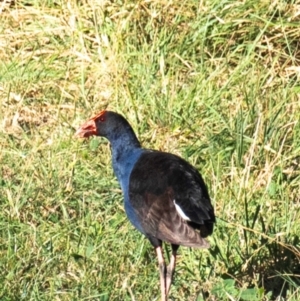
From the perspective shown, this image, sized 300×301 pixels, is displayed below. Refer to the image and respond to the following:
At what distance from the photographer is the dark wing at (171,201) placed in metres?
4.51

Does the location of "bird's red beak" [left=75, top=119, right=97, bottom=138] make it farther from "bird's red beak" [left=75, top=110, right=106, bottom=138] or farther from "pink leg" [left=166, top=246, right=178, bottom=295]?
"pink leg" [left=166, top=246, right=178, bottom=295]

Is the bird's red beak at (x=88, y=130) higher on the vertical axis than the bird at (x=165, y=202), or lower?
lower

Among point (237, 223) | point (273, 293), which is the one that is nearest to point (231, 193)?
point (237, 223)

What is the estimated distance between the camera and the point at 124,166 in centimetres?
512

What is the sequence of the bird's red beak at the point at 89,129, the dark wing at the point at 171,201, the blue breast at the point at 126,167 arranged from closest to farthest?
the dark wing at the point at 171,201, the blue breast at the point at 126,167, the bird's red beak at the point at 89,129

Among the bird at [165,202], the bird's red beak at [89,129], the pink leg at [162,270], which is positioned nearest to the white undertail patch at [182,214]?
the bird at [165,202]

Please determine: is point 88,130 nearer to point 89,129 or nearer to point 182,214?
point 89,129

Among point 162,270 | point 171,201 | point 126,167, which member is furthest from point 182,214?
point 126,167

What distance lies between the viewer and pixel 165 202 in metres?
4.62

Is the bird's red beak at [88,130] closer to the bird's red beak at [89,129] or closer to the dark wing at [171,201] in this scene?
the bird's red beak at [89,129]

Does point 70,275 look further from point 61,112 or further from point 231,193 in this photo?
point 61,112

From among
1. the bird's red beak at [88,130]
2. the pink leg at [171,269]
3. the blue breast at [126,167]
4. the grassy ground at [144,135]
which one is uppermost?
the blue breast at [126,167]

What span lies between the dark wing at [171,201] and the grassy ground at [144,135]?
0.31 metres

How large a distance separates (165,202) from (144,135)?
5.36 feet
